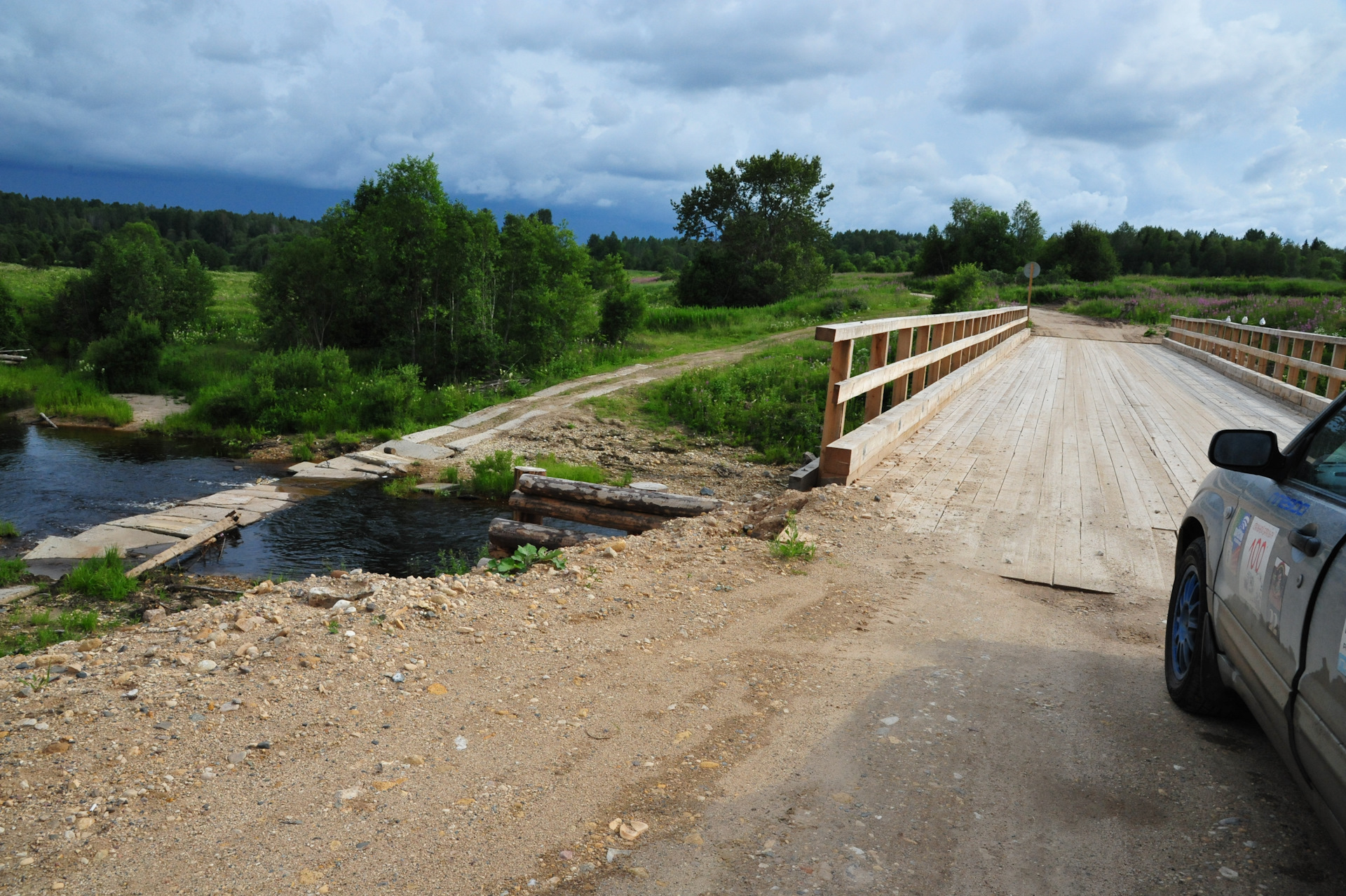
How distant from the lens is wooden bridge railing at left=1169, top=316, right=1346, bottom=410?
1183cm

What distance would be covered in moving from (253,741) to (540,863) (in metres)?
1.36

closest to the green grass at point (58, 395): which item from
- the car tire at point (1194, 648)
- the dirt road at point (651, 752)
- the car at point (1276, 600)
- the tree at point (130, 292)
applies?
the tree at point (130, 292)

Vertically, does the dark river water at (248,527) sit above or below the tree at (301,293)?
below

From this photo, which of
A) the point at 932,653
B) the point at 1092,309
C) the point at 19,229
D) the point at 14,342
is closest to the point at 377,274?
the point at 14,342

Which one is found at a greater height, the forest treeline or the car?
the forest treeline

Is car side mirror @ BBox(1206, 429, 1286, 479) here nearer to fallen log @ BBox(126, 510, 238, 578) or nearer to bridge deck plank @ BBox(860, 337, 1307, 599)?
bridge deck plank @ BBox(860, 337, 1307, 599)

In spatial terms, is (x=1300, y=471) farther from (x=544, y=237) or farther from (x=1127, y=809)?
(x=544, y=237)

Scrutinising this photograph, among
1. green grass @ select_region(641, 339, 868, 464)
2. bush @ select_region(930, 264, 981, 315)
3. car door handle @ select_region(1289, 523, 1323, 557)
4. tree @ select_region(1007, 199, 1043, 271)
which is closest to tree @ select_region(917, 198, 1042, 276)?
tree @ select_region(1007, 199, 1043, 271)

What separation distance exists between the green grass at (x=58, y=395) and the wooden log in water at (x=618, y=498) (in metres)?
16.4

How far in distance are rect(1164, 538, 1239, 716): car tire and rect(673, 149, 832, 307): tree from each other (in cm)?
4149

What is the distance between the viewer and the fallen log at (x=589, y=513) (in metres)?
8.24

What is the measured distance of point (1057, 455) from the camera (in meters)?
8.20

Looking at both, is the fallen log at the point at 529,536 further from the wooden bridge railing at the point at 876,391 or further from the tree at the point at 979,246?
the tree at the point at 979,246

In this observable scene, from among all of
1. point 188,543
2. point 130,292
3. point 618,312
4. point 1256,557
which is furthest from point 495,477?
point 130,292
